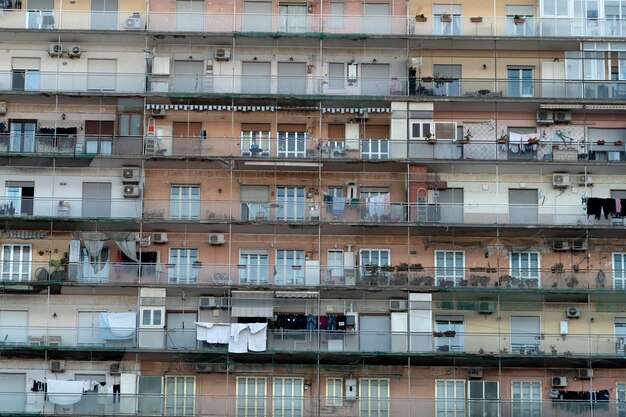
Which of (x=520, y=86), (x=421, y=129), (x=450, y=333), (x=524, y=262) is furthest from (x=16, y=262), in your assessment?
(x=520, y=86)

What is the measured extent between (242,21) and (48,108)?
7.43 m

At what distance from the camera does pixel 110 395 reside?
172 ft

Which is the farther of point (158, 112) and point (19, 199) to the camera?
point (158, 112)

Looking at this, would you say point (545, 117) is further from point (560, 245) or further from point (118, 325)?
point (118, 325)

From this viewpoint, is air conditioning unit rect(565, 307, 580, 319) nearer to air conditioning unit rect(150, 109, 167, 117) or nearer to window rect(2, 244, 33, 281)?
air conditioning unit rect(150, 109, 167, 117)

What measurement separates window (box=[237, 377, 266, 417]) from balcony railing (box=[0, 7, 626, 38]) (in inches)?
482

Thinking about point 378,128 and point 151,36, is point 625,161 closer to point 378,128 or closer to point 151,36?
point 378,128

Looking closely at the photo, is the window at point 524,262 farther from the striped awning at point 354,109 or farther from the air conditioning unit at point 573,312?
the striped awning at point 354,109

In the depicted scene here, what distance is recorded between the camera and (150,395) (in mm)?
52438

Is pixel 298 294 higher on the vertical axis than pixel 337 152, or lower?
lower

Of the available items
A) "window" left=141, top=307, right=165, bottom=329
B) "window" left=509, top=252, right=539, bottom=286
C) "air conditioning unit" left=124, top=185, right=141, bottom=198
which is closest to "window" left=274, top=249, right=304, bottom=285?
"window" left=141, top=307, right=165, bottom=329

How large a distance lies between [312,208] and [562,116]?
30.6ft

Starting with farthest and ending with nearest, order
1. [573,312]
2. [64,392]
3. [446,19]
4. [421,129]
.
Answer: [446,19], [421,129], [573,312], [64,392]

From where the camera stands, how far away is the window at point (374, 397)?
52875mm
